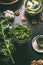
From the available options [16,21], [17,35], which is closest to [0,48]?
[17,35]

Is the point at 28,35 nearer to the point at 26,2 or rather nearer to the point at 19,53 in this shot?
the point at 19,53

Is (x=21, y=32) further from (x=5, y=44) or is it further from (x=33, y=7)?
(x=33, y=7)

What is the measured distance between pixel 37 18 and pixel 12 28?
1.31 ft

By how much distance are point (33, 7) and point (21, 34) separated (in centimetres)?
41

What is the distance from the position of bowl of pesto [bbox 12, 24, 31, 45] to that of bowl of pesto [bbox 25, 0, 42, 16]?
0.89 feet

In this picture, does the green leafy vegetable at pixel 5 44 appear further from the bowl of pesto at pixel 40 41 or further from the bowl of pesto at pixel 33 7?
the bowl of pesto at pixel 33 7

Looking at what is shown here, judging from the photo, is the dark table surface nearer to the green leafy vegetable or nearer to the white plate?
the white plate

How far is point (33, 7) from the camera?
3.52 metres

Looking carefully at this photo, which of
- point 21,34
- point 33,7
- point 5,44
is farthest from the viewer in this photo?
point 33,7

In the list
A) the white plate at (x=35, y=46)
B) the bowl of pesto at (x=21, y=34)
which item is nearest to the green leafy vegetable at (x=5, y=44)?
the bowl of pesto at (x=21, y=34)

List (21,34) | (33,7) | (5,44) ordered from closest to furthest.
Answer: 1. (5,44)
2. (21,34)
3. (33,7)

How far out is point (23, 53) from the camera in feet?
10.6

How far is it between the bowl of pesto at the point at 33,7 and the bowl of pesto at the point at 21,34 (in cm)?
27

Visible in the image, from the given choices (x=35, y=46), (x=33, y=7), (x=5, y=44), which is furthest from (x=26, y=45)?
(x=33, y=7)
